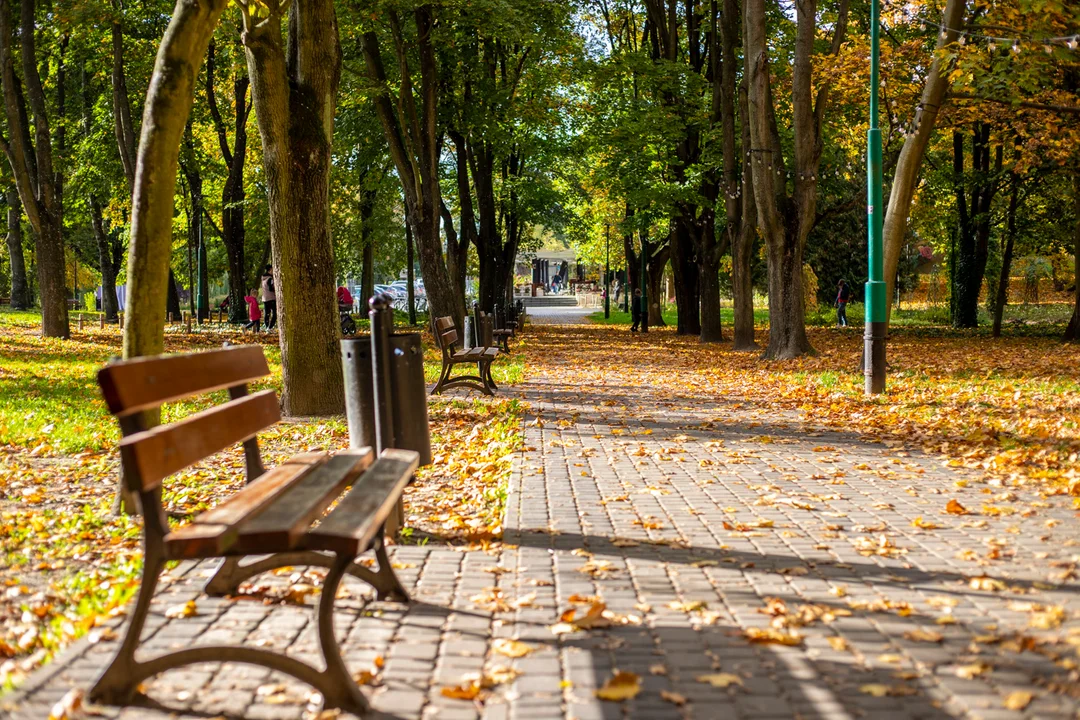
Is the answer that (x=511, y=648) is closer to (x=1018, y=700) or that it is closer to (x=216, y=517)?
(x=216, y=517)

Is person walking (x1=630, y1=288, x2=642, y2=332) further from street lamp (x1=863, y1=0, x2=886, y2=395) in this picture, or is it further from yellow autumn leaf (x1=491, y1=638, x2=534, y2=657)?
yellow autumn leaf (x1=491, y1=638, x2=534, y2=657)

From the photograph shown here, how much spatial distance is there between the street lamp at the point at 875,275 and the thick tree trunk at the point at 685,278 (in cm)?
1561

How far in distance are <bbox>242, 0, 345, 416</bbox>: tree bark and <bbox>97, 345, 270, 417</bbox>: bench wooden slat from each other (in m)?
5.61

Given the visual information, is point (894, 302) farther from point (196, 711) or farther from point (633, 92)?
point (196, 711)

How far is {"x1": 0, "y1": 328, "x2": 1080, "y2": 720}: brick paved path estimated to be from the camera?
3594 millimetres

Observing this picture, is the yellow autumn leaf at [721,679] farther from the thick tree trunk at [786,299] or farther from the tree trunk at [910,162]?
A: the thick tree trunk at [786,299]

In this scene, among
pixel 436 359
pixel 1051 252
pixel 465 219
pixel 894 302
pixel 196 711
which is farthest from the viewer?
pixel 894 302

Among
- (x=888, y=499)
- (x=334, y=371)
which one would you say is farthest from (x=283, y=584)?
(x=334, y=371)

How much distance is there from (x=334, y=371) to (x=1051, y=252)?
104 feet

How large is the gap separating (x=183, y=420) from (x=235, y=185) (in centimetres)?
2698

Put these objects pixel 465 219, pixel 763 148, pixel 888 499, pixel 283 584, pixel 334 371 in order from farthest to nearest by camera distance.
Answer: pixel 465 219, pixel 763 148, pixel 334 371, pixel 888 499, pixel 283 584

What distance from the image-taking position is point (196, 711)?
351 centimetres

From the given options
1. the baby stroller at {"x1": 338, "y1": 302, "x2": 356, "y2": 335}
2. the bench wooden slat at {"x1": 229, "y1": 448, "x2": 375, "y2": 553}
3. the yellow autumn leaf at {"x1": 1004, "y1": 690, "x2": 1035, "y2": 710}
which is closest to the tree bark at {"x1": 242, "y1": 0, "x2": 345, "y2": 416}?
the bench wooden slat at {"x1": 229, "y1": 448, "x2": 375, "y2": 553}

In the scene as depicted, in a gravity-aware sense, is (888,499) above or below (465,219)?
below
